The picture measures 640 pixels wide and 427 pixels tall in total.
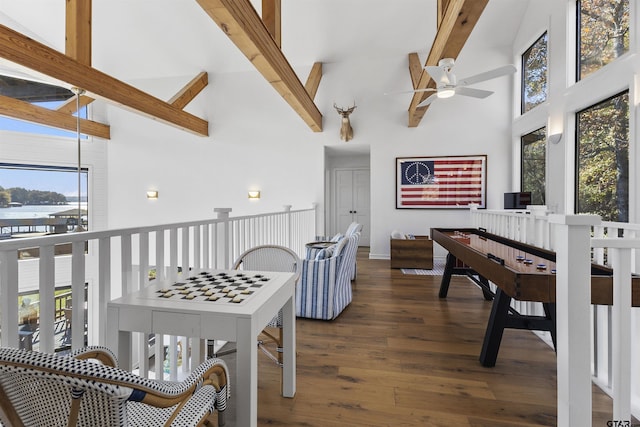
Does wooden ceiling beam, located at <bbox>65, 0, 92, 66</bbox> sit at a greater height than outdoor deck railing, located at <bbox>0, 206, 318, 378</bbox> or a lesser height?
greater

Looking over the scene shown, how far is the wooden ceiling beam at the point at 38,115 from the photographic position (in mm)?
4648

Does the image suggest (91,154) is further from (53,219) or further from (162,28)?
(162,28)

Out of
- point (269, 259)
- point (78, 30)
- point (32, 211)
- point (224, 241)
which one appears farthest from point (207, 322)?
point (32, 211)

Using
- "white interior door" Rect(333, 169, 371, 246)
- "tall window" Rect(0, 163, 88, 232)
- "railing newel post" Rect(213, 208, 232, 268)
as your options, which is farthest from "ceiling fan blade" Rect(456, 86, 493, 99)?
"tall window" Rect(0, 163, 88, 232)

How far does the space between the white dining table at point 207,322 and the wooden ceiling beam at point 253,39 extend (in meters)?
2.06

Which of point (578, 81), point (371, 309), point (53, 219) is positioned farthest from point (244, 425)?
point (53, 219)

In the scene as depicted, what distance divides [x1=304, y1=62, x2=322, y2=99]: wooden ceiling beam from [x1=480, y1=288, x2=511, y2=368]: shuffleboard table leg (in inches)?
178

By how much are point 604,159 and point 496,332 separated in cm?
294

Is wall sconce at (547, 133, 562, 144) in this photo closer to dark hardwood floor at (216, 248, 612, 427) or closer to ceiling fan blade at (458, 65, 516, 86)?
ceiling fan blade at (458, 65, 516, 86)

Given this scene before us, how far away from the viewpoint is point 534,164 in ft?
16.5

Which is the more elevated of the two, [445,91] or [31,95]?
[31,95]

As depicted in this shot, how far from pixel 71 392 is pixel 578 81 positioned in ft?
18.1

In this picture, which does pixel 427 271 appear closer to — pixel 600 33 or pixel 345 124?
pixel 345 124

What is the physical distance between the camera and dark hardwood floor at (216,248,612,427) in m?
1.62
